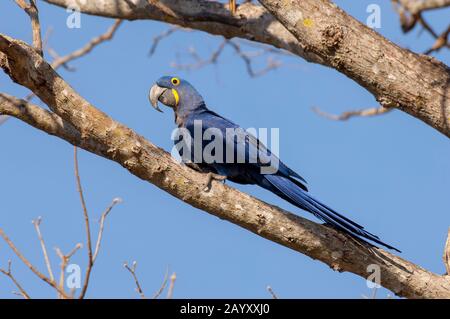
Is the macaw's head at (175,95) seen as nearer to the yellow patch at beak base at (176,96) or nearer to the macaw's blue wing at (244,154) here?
the yellow patch at beak base at (176,96)

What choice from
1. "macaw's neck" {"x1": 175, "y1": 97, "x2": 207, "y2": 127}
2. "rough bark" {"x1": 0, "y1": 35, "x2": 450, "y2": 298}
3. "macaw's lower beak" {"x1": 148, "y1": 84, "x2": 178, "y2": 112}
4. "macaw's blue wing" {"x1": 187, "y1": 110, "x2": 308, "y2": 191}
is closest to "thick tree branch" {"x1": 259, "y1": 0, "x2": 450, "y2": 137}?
"rough bark" {"x1": 0, "y1": 35, "x2": 450, "y2": 298}

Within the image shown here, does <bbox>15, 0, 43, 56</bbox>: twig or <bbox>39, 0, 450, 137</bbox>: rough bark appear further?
<bbox>15, 0, 43, 56</bbox>: twig

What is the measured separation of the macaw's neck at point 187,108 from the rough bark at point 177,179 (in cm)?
185

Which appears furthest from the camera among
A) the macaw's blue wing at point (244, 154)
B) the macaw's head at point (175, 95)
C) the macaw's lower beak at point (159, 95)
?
the macaw's lower beak at point (159, 95)

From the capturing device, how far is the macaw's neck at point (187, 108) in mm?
6383

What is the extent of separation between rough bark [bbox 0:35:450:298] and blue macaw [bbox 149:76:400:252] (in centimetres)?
14

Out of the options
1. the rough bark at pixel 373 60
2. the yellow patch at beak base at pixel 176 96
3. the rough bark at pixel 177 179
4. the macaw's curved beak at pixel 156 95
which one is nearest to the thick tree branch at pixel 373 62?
the rough bark at pixel 373 60

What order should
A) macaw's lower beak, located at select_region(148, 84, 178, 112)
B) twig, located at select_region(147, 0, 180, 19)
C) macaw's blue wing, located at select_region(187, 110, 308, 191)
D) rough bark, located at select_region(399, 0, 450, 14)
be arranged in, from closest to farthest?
macaw's blue wing, located at select_region(187, 110, 308, 191), rough bark, located at select_region(399, 0, 450, 14), twig, located at select_region(147, 0, 180, 19), macaw's lower beak, located at select_region(148, 84, 178, 112)

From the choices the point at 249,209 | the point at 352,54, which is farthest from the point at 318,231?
the point at 352,54

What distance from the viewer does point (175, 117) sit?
6.62m

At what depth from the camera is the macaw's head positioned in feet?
21.2

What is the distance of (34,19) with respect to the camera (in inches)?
186

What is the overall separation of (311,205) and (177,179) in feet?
3.23

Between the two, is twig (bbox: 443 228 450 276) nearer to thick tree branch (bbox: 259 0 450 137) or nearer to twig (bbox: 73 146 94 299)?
thick tree branch (bbox: 259 0 450 137)
